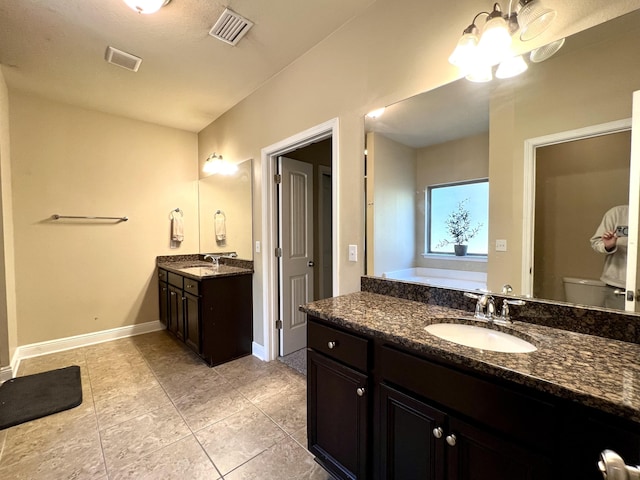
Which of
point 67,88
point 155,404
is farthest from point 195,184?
point 155,404

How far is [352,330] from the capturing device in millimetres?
1220

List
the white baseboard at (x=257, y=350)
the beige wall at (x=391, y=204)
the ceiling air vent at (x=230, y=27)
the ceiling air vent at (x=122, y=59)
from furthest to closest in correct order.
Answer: the white baseboard at (x=257, y=350) → the ceiling air vent at (x=122, y=59) → the ceiling air vent at (x=230, y=27) → the beige wall at (x=391, y=204)

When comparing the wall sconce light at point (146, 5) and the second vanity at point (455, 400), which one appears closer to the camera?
the second vanity at point (455, 400)

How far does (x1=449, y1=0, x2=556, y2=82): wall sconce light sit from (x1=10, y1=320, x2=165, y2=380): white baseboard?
3.99 meters

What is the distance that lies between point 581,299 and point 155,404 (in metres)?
2.62

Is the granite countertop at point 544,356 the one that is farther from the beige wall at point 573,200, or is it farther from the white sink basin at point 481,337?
the beige wall at point 573,200

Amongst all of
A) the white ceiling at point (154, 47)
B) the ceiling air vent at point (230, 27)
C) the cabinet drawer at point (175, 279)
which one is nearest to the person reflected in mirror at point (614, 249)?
the white ceiling at point (154, 47)

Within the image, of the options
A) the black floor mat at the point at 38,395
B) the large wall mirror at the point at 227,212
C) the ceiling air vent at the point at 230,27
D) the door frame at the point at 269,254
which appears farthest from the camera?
the large wall mirror at the point at 227,212

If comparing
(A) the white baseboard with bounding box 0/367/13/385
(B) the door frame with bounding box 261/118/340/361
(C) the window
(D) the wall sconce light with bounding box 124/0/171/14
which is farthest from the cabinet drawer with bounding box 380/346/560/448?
(A) the white baseboard with bounding box 0/367/13/385

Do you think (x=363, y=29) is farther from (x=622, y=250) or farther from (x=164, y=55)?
(x=622, y=250)

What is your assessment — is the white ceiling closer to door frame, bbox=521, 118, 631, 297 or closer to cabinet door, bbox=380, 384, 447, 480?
door frame, bbox=521, 118, 631, 297

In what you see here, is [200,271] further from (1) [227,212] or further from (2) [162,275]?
(2) [162,275]

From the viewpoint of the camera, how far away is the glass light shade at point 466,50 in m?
1.20

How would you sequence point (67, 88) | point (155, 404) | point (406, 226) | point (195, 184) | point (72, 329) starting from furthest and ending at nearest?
point (195, 184) < point (72, 329) < point (67, 88) < point (155, 404) < point (406, 226)
